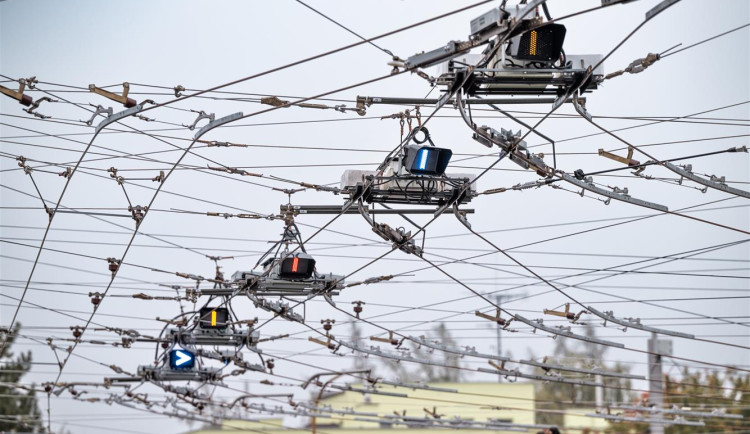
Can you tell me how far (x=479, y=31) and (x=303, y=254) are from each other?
7397mm

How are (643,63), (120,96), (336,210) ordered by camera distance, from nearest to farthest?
(643,63) → (120,96) → (336,210)

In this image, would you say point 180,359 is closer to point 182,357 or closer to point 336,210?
point 182,357

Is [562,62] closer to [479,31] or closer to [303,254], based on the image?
[479,31]

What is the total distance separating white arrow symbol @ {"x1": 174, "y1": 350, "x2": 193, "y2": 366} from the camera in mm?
22406

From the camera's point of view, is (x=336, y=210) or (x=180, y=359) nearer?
(x=336, y=210)

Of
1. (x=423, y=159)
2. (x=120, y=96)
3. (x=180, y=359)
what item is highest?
(x=120, y=96)

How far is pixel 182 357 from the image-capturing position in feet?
73.8

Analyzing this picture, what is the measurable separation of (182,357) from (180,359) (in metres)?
0.06

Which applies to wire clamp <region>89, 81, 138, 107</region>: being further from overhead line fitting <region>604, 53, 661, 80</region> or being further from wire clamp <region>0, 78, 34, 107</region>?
overhead line fitting <region>604, 53, 661, 80</region>

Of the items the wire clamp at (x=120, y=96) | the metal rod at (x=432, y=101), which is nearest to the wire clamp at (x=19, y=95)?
the wire clamp at (x=120, y=96)

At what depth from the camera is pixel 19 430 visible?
5725cm

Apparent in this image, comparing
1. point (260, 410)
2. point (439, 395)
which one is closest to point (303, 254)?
point (260, 410)

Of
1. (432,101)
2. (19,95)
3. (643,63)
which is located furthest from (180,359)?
(643,63)

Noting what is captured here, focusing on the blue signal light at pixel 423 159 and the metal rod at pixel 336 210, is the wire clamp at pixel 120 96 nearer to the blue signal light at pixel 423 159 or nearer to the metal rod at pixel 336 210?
the metal rod at pixel 336 210
